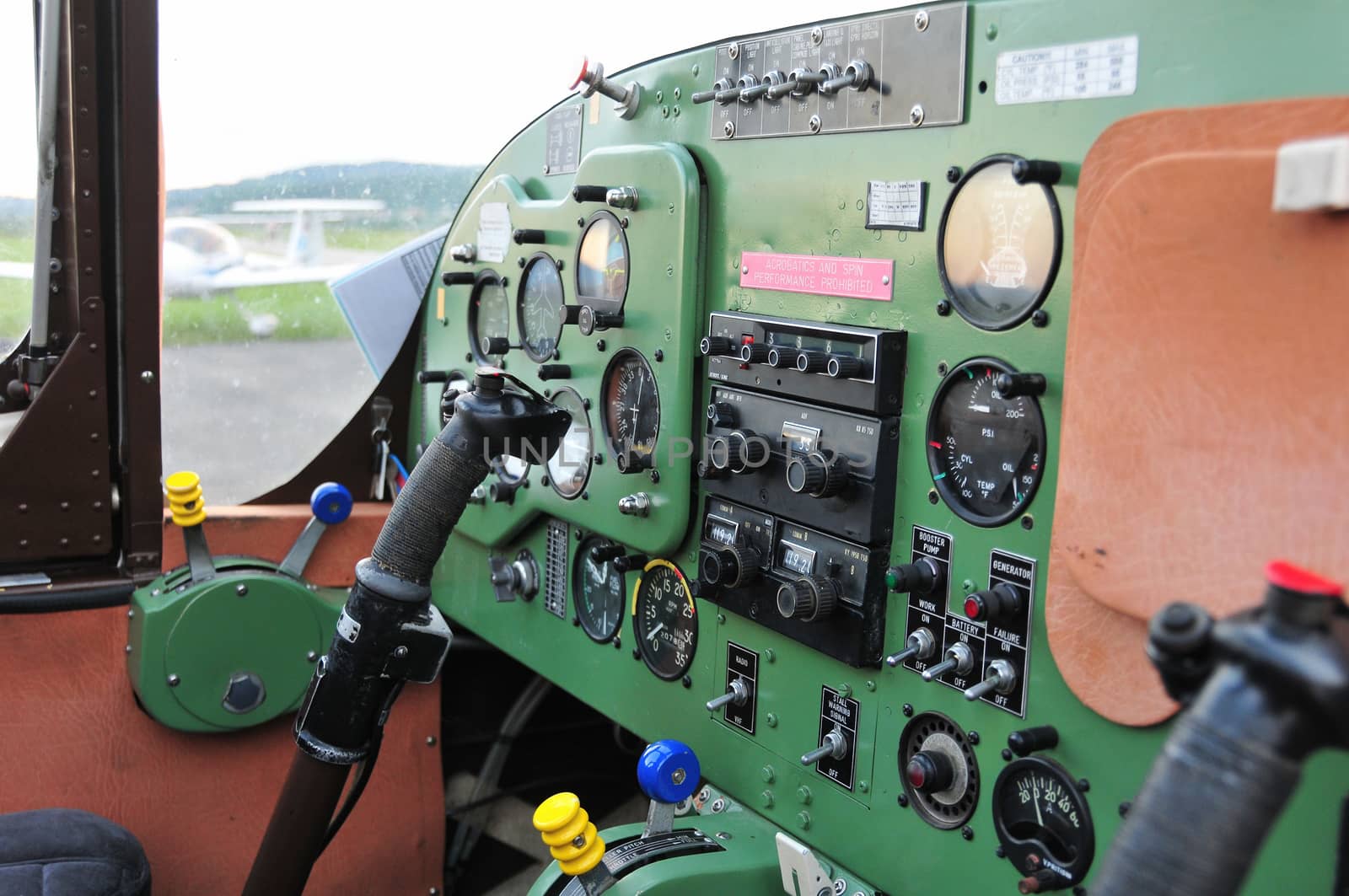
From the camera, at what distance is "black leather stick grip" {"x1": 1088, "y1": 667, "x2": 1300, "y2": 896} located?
0.77m

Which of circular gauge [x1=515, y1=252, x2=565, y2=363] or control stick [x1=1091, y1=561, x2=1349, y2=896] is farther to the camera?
circular gauge [x1=515, y1=252, x2=565, y2=363]

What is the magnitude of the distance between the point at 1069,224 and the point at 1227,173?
1.00 feet

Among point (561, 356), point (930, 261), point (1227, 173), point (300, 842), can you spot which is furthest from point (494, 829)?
point (1227, 173)

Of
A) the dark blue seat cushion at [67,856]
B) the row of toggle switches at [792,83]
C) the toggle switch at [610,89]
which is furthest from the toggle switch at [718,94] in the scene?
the dark blue seat cushion at [67,856]

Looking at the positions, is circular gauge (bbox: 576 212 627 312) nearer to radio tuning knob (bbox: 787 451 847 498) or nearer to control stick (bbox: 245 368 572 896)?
control stick (bbox: 245 368 572 896)

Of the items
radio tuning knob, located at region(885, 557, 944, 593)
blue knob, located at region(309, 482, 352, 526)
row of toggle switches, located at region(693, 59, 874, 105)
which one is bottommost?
blue knob, located at region(309, 482, 352, 526)

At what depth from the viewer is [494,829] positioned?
318 centimetres

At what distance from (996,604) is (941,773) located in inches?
11.3

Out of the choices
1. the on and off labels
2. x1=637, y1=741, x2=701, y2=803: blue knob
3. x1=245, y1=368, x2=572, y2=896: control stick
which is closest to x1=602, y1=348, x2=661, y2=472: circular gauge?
x1=245, y1=368, x2=572, y2=896: control stick

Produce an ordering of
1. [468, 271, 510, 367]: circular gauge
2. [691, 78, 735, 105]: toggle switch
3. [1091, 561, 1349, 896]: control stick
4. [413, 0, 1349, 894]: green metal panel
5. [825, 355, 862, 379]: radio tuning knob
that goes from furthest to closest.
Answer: [468, 271, 510, 367]: circular gauge → [691, 78, 735, 105]: toggle switch → [825, 355, 862, 379]: radio tuning knob → [413, 0, 1349, 894]: green metal panel → [1091, 561, 1349, 896]: control stick

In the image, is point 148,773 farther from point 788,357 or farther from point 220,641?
point 788,357

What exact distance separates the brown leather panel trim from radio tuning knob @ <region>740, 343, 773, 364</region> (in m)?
1.47

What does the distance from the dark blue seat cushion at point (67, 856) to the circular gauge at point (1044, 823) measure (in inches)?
63.5

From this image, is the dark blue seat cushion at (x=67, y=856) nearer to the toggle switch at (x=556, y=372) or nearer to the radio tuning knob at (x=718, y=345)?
the toggle switch at (x=556, y=372)
